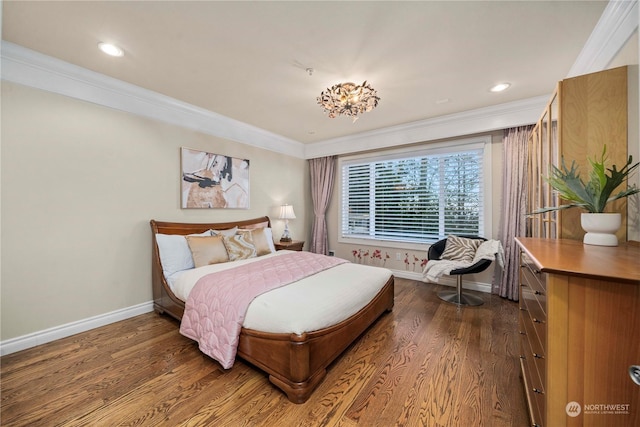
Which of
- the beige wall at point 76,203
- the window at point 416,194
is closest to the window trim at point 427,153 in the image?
the window at point 416,194

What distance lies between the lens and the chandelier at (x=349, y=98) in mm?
2365

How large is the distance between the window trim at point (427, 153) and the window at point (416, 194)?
15mm

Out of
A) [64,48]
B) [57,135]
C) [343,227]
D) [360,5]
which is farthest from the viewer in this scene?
[343,227]

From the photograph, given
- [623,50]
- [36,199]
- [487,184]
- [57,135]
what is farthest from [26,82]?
[487,184]

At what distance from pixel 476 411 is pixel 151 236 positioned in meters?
3.37

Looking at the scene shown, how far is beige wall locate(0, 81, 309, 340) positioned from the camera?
2080mm

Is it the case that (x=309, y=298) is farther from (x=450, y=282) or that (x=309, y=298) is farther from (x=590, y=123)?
(x=450, y=282)

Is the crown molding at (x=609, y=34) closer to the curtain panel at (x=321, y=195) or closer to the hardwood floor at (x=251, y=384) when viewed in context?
the hardwood floor at (x=251, y=384)

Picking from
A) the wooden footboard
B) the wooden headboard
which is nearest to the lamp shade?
the wooden headboard

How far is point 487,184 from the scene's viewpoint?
3523 millimetres

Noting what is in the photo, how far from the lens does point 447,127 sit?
11.7ft

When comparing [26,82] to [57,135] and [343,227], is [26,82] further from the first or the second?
[343,227]

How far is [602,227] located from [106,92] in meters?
4.17

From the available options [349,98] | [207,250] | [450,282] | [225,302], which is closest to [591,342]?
[225,302]
